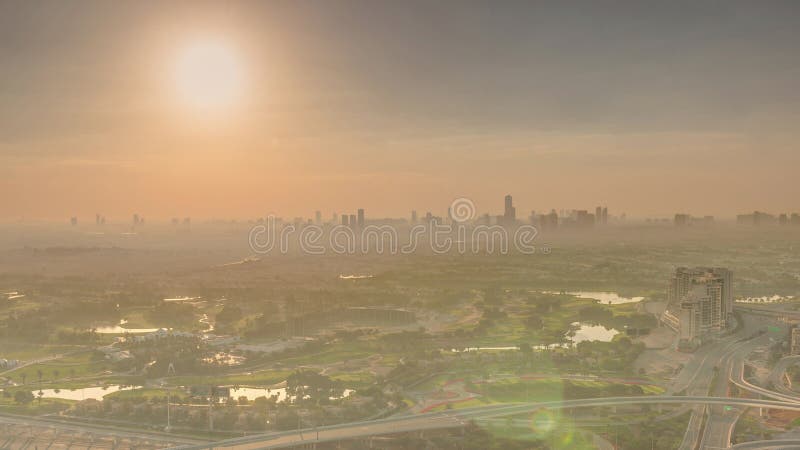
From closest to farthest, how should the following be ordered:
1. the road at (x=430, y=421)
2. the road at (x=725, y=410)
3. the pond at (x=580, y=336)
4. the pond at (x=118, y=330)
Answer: the road at (x=430, y=421) → the road at (x=725, y=410) → the pond at (x=580, y=336) → the pond at (x=118, y=330)

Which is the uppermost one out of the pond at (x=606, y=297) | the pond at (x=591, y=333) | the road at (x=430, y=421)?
the pond at (x=606, y=297)

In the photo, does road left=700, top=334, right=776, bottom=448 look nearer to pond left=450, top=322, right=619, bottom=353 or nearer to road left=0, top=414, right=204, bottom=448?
pond left=450, top=322, right=619, bottom=353

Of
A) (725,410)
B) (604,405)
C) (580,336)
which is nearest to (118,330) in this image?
(580,336)

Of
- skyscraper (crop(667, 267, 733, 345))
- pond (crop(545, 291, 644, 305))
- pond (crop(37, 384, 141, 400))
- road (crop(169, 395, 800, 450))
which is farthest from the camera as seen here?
pond (crop(545, 291, 644, 305))

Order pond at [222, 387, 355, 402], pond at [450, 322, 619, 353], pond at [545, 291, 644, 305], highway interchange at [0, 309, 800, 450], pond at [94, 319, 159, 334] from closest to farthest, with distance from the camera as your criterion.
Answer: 1. highway interchange at [0, 309, 800, 450]
2. pond at [222, 387, 355, 402]
3. pond at [450, 322, 619, 353]
4. pond at [94, 319, 159, 334]
5. pond at [545, 291, 644, 305]

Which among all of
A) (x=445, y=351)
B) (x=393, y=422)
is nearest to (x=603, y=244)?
(x=445, y=351)

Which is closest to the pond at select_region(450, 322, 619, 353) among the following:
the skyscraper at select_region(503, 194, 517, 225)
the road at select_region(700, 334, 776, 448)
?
the road at select_region(700, 334, 776, 448)

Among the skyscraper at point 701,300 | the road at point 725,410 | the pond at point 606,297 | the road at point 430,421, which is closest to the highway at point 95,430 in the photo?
the road at point 430,421

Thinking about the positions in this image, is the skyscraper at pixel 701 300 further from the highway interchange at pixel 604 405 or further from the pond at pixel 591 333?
the highway interchange at pixel 604 405

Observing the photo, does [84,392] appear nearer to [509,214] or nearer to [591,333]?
[591,333]

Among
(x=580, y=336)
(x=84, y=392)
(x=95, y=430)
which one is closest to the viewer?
(x=95, y=430)

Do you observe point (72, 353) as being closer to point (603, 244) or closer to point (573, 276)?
point (573, 276)
